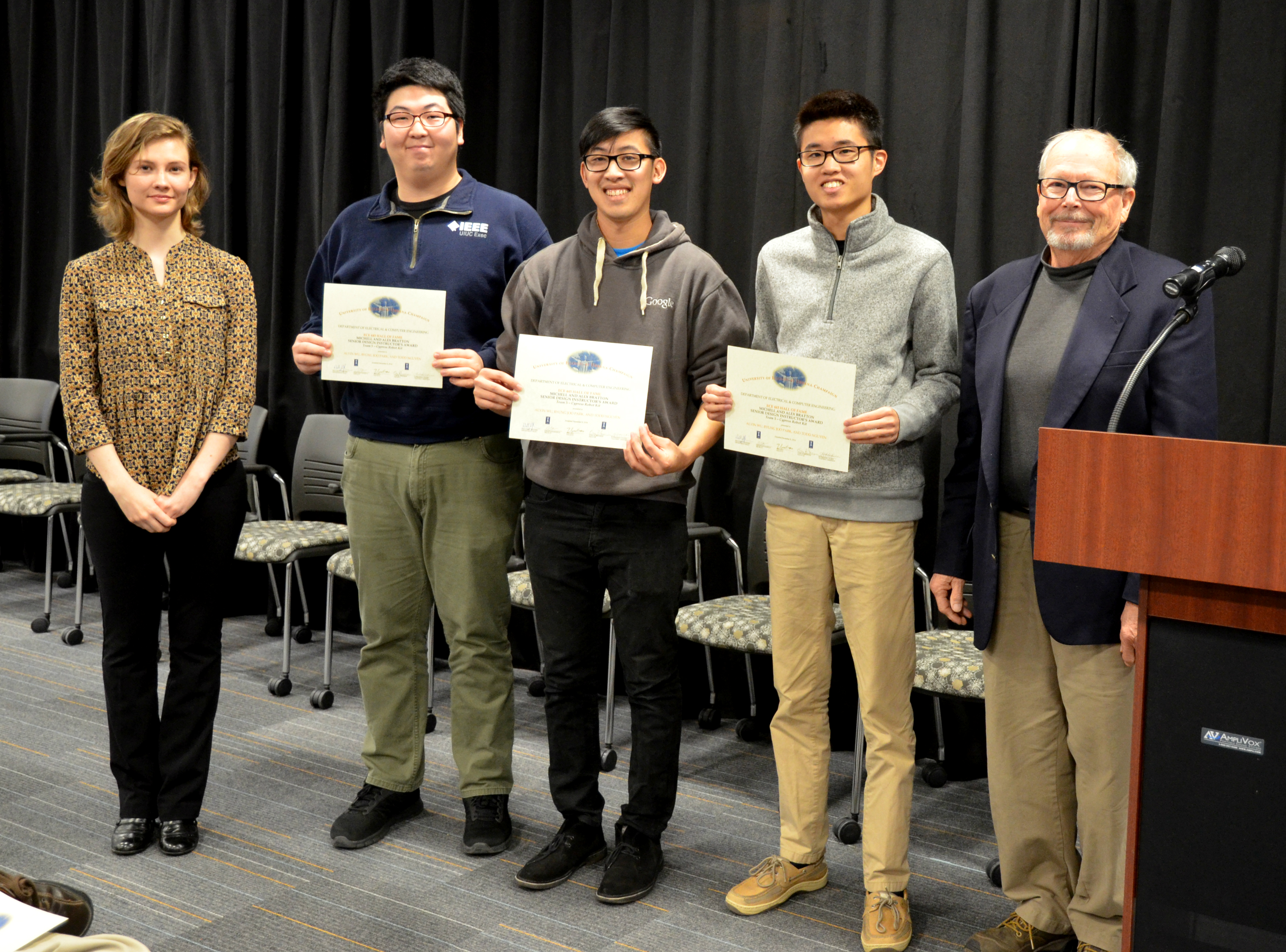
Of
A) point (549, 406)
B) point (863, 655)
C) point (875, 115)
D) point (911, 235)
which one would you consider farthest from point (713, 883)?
point (875, 115)

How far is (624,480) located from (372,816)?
1167 mm

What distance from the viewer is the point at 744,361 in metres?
2.45

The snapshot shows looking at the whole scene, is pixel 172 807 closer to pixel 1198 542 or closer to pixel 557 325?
pixel 557 325

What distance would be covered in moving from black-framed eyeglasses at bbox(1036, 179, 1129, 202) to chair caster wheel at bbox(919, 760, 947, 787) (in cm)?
196

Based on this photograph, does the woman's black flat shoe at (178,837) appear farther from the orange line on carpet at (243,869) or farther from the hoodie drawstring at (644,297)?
the hoodie drawstring at (644,297)

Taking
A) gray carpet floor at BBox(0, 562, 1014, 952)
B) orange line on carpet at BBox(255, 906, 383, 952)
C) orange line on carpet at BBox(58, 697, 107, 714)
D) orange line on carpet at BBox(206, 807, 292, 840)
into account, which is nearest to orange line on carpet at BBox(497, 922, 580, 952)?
gray carpet floor at BBox(0, 562, 1014, 952)

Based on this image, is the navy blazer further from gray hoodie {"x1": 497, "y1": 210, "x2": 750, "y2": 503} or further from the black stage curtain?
the black stage curtain

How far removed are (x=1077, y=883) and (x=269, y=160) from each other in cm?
466

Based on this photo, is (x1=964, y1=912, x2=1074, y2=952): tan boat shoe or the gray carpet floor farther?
the gray carpet floor

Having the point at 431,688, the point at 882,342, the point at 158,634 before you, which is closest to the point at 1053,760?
the point at 882,342

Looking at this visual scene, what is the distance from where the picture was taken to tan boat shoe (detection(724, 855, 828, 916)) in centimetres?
262

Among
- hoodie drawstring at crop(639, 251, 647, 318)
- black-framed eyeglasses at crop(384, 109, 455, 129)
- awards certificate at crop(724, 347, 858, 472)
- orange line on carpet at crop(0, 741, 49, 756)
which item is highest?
black-framed eyeglasses at crop(384, 109, 455, 129)

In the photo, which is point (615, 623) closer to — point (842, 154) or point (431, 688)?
point (842, 154)

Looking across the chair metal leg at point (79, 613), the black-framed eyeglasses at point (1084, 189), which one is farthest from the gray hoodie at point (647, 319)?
the chair metal leg at point (79, 613)
